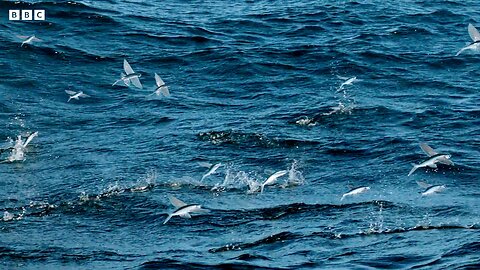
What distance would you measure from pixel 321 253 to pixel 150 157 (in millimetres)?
6238

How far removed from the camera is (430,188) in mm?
18109

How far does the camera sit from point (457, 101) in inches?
965

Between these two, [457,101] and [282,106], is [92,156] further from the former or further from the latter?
[457,101]

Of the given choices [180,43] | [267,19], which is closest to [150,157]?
[180,43]

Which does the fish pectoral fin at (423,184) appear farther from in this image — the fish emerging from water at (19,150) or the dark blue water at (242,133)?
the fish emerging from water at (19,150)

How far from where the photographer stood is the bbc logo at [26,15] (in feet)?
99.7

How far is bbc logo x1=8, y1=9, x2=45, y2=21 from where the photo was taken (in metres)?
30.4

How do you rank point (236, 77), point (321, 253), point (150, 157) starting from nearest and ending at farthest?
point (321, 253) → point (150, 157) → point (236, 77)

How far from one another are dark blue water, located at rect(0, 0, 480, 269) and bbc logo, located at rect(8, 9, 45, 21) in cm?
20

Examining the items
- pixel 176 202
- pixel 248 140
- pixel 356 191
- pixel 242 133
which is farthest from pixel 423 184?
pixel 176 202

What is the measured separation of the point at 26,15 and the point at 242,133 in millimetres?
11003

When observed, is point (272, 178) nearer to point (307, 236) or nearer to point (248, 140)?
point (307, 236)

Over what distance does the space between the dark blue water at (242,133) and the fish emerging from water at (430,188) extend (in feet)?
0.42

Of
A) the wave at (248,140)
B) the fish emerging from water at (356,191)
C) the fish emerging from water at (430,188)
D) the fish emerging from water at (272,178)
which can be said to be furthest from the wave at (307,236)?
the wave at (248,140)
